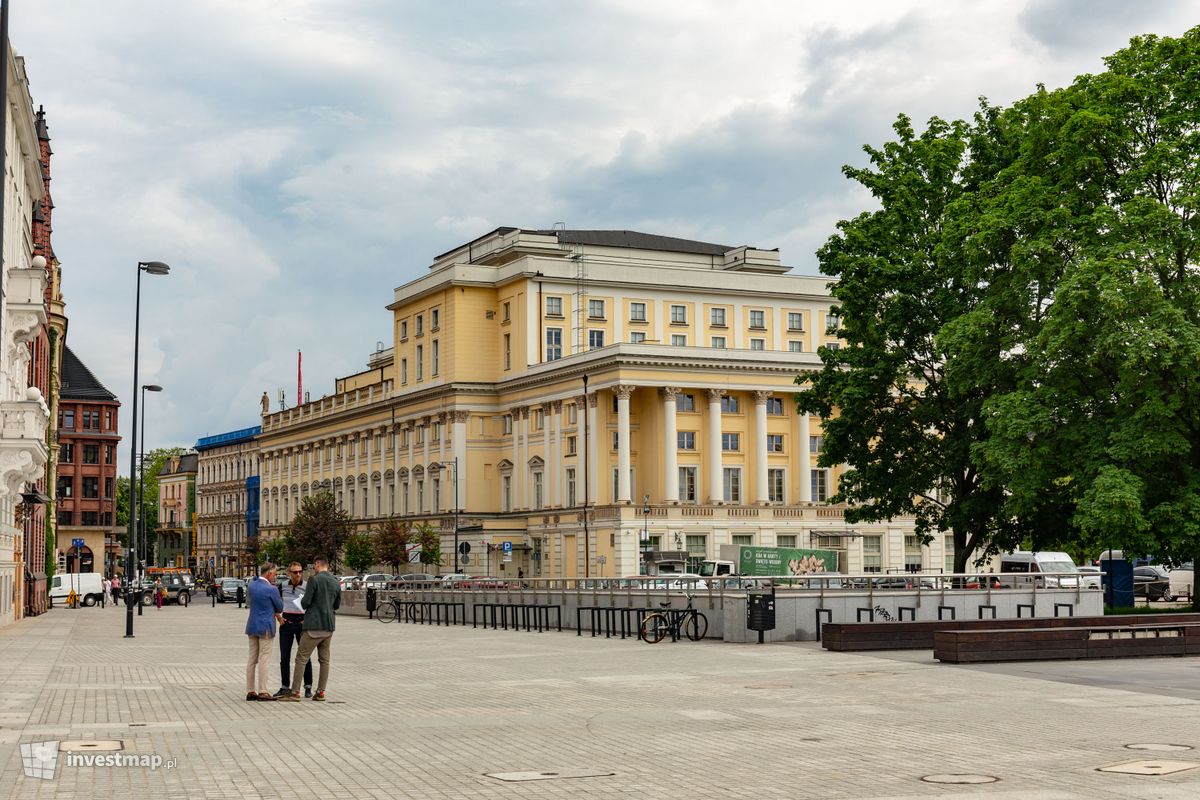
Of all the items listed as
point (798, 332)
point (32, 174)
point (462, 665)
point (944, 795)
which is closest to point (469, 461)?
point (798, 332)

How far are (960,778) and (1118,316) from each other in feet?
94.1

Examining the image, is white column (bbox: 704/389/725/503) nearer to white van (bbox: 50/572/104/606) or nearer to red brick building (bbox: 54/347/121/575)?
white van (bbox: 50/572/104/606)

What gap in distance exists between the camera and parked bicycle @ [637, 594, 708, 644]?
123 ft

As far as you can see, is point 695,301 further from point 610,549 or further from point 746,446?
point 610,549

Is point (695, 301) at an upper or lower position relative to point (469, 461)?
upper

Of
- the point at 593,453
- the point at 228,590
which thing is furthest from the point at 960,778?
the point at 593,453

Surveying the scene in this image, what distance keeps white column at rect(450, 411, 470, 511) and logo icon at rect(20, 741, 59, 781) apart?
95435mm

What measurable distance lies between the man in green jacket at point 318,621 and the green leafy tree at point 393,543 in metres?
89.3

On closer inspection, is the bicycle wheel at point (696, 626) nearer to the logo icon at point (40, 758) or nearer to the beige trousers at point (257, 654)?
the beige trousers at point (257, 654)

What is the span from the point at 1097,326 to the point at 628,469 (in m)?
57.7

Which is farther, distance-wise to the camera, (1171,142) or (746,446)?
(746,446)

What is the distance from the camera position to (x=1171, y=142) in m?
42.2

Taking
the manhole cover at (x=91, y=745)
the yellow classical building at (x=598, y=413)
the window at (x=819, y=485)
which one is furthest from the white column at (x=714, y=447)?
the manhole cover at (x=91, y=745)

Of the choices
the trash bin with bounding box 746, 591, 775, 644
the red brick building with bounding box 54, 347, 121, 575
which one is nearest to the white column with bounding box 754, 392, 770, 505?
the red brick building with bounding box 54, 347, 121, 575
